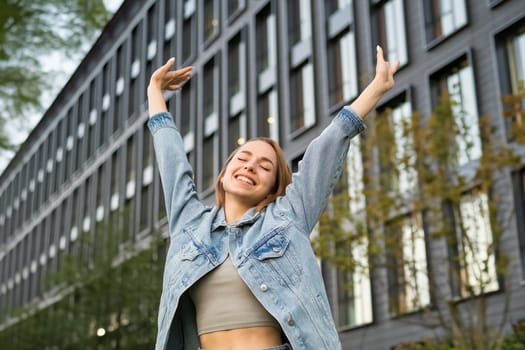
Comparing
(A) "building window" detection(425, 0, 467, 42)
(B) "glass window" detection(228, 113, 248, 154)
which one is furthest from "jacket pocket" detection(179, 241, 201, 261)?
(B) "glass window" detection(228, 113, 248, 154)

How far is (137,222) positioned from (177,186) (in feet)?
111

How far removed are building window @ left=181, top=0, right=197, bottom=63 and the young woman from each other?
32225 mm

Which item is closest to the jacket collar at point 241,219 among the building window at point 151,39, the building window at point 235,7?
the building window at point 235,7

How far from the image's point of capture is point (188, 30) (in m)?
36.3

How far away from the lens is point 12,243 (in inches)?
2290

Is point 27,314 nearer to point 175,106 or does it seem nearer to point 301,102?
point 175,106

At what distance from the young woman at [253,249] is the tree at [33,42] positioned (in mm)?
8751

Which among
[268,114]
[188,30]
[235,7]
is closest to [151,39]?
[188,30]

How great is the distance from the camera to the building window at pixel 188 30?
3525 centimetres

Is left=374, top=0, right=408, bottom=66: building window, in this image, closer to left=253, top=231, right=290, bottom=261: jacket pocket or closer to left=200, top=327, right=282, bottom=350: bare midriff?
left=253, top=231, right=290, bottom=261: jacket pocket

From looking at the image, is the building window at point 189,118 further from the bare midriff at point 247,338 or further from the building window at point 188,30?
the bare midriff at point 247,338

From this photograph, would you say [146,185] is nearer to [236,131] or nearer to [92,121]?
[236,131]

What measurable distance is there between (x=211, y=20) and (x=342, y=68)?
10664 mm

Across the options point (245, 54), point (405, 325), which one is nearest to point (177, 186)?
point (405, 325)
